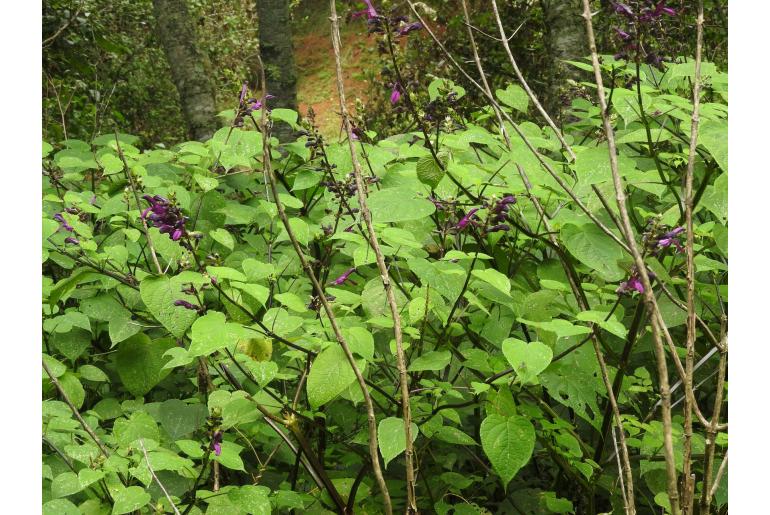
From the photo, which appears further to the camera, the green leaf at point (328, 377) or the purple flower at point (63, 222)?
the purple flower at point (63, 222)

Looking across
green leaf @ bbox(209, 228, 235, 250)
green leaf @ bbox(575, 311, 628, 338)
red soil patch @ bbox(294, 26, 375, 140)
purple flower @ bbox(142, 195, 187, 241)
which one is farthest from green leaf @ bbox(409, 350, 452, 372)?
red soil patch @ bbox(294, 26, 375, 140)

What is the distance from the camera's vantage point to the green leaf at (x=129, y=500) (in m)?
1.63

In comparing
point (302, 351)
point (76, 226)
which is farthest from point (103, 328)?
point (302, 351)

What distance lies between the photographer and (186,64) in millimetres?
6023

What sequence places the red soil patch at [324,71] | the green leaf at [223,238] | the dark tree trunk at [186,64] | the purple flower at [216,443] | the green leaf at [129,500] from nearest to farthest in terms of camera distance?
the green leaf at [129,500], the purple flower at [216,443], the green leaf at [223,238], the dark tree trunk at [186,64], the red soil patch at [324,71]

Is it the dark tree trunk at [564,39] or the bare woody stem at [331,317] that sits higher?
the dark tree trunk at [564,39]

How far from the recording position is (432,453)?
230cm

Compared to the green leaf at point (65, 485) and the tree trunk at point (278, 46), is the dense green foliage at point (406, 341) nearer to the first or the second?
the green leaf at point (65, 485)

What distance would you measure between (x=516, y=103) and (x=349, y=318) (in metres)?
1.19

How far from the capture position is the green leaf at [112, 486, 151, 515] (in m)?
1.63

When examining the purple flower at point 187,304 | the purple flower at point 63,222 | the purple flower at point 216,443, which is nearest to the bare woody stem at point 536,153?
the purple flower at point 187,304

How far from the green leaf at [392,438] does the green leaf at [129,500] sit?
52 centimetres

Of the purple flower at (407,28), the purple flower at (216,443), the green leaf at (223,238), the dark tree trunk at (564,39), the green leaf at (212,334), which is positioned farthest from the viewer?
the dark tree trunk at (564,39)

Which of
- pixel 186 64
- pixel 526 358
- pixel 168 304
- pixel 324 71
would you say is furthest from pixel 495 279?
pixel 324 71
